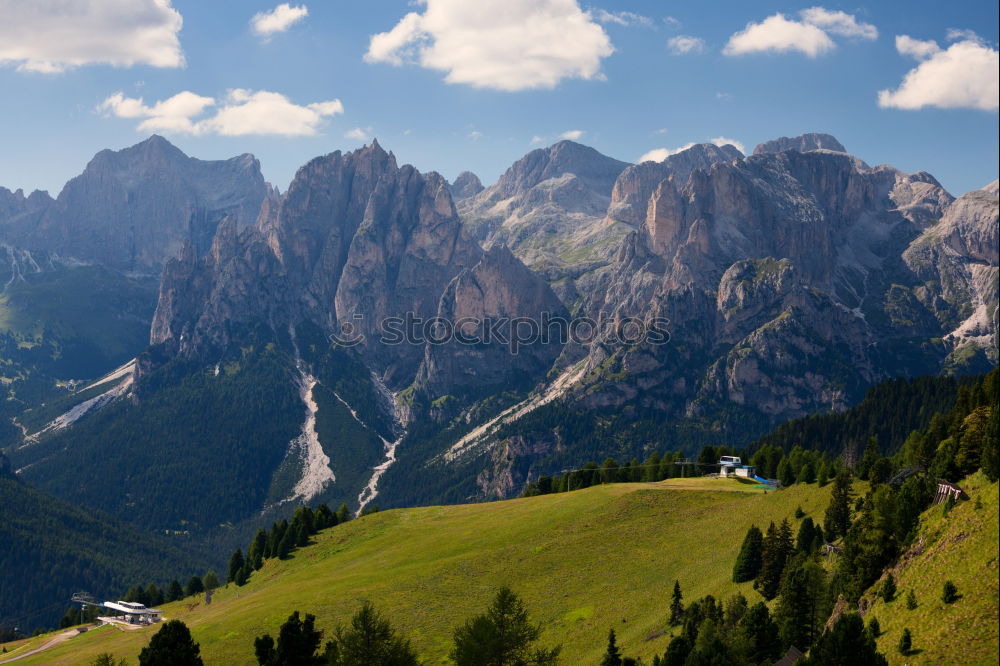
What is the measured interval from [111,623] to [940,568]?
392ft

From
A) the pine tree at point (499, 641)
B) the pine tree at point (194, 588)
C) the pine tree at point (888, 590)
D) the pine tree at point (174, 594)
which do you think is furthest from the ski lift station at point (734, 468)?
the pine tree at point (174, 594)

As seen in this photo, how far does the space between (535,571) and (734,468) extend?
56001 millimetres

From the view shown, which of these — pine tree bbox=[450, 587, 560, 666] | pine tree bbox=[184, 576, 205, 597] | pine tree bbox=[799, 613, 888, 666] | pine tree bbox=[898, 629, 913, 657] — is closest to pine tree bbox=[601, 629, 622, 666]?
pine tree bbox=[450, 587, 560, 666]

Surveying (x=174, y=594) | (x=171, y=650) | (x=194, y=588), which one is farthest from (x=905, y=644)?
(x=174, y=594)

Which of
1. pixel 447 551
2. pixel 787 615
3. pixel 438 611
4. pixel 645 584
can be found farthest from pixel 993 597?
pixel 447 551

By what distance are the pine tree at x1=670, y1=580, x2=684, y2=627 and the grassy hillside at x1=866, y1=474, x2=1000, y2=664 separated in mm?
26068

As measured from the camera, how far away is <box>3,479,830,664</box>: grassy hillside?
4171 inches

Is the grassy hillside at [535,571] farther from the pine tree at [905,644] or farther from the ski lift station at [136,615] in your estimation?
the pine tree at [905,644]

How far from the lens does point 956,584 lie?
69.0 metres

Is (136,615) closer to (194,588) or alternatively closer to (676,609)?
(194,588)

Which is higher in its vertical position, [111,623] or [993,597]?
[993,597]

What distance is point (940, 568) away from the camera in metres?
72.1

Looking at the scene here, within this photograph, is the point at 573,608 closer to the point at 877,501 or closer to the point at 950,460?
the point at 877,501

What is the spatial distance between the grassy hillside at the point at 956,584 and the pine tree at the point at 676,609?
26.1 metres
